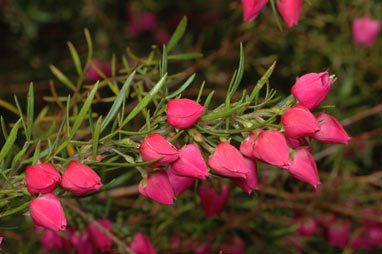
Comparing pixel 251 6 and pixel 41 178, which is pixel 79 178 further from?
Result: pixel 251 6

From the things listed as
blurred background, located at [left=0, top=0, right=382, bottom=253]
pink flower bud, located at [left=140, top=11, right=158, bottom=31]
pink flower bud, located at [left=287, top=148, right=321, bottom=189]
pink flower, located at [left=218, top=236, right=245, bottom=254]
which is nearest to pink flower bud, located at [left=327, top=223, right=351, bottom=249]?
blurred background, located at [left=0, top=0, right=382, bottom=253]

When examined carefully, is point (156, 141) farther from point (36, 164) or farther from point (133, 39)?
point (133, 39)

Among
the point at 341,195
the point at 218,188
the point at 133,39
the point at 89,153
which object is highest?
the point at 89,153

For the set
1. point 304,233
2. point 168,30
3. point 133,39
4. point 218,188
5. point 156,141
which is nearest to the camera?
point 156,141

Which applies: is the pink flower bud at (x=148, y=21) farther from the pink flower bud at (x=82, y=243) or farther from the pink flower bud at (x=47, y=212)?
the pink flower bud at (x=47, y=212)

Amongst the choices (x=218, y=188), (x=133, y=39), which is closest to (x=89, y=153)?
(x=218, y=188)

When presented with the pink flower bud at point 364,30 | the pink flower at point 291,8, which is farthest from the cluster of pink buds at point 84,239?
the pink flower bud at point 364,30
